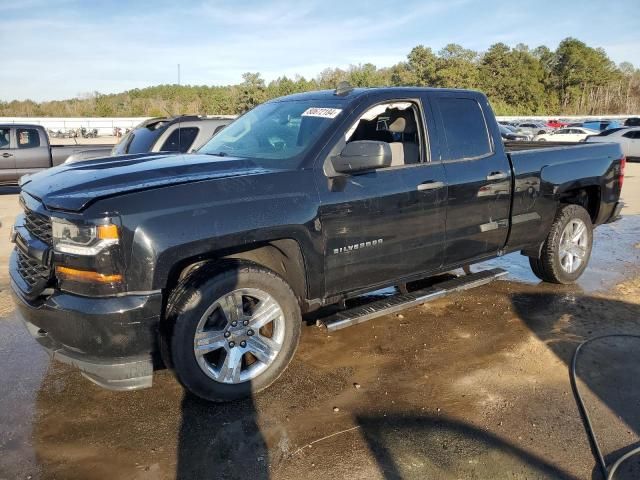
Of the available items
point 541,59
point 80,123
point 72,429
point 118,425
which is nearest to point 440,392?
point 118,425

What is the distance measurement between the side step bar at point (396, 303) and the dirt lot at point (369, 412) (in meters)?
0.36

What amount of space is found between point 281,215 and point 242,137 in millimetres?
1313

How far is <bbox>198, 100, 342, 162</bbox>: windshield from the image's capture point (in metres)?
3.82

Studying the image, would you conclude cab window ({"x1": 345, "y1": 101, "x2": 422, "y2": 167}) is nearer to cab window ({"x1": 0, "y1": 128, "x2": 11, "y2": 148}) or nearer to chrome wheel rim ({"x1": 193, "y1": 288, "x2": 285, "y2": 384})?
chrome wheel rim ({"x1": 193, "y1": 288, "x2": 285, "y2": 384})

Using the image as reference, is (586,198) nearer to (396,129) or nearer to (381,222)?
(396,129)

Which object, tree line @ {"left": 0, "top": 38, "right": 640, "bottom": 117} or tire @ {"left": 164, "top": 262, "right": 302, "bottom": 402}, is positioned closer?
tire @ {"left": 164, "top": 262, "right": 302, "bottom": 402}

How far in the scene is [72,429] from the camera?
317 cm

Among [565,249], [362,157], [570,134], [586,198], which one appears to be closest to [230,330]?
[362,157]

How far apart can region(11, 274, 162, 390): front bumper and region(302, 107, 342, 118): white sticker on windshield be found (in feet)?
5.89

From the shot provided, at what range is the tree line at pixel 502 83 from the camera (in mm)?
68125

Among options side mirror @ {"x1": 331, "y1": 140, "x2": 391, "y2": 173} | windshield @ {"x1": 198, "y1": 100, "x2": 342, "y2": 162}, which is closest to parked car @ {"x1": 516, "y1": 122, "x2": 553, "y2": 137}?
windshield @ {"x1": 198, "y1": 100, "x2": 342, "y2": 162}

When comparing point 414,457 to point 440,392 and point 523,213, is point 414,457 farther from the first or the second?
point 523,213

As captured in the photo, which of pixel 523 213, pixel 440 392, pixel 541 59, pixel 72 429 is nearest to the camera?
pixel 72 429

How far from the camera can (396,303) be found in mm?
4160
